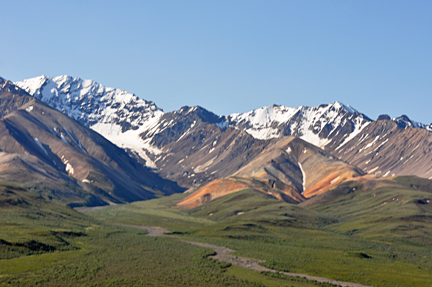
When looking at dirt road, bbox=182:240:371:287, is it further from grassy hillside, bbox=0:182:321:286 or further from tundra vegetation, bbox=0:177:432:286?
grassy hillside, bbox=0:182:321:286

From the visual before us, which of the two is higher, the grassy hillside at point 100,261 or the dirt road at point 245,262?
the dirt road at point 245,262

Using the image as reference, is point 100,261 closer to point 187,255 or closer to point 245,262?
point 187,255

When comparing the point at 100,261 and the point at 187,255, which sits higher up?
the point at 187,255

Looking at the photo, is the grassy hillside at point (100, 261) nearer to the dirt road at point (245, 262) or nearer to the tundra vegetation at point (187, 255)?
the tundra vegetation at point (187, 255)

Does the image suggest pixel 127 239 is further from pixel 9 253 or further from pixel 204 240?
pixel 9 253

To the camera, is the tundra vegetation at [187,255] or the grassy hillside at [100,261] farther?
the tundra vegetation at [187,255]

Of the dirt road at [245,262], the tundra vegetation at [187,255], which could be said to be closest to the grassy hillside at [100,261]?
the tundra vegetation at [187,255]

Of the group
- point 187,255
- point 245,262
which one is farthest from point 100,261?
point 245,262

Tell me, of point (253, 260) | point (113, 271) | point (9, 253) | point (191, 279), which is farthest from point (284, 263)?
point (9, 253)

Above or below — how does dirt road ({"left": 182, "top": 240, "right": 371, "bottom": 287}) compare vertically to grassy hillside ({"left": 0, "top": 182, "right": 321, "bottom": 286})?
above

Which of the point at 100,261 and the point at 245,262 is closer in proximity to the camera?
the point at 100,261

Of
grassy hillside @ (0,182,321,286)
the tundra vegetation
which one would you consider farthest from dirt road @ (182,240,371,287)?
grassy hillside @ (0,182,321,286)
